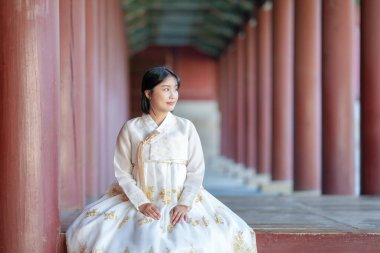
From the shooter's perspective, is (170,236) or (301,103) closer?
(170,236)

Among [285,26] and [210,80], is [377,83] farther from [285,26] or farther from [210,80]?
[210,80]

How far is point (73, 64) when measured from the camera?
592 centimetres

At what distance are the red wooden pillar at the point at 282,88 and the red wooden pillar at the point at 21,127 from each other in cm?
1086

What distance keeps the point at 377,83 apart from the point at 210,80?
20.7m

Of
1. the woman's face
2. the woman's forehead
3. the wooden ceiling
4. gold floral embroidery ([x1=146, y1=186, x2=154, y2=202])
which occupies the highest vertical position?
the wooden ceiling

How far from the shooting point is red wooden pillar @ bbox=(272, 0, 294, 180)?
14.4 meters

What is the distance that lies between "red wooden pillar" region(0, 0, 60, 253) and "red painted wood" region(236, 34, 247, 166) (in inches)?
686

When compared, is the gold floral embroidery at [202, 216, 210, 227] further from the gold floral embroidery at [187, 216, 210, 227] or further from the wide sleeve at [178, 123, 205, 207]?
the wide sleeve at [178, 123, 205, 207]

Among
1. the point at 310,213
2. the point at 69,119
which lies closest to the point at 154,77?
the point at 69,119

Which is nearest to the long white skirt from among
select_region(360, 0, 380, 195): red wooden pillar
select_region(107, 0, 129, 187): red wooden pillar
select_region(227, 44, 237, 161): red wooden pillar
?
select_region(360, 0, 380, 195): red wooden pillar

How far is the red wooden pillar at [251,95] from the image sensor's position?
64.0 feet

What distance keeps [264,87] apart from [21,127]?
14.0 m

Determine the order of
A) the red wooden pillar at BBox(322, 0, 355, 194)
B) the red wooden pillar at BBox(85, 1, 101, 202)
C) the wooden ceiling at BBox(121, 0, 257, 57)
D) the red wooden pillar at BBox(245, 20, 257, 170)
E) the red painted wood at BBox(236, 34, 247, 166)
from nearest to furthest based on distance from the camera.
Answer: the red wooden pillar at BBox(85, 1, 101, 202)
the red wooden pillar at BBox(322, 0, 355, 194)
the red wooden pillar at BBox(245, 20, 257, 170)
the wooden ceiling at BBox(121, 0, 257, 57)
the red painted wood at BBox(236, 34, 247, 166)

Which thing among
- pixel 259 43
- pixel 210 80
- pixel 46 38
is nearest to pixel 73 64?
pixel 46 38
